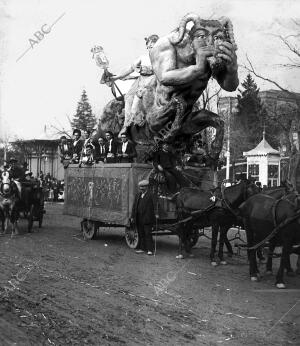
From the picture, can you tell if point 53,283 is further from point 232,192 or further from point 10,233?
point 10,233

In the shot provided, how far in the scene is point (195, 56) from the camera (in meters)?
11.7

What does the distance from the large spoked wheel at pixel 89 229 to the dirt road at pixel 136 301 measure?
245cm

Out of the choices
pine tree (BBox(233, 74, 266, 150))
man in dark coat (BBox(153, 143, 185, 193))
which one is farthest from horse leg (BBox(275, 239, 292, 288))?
pine tree (BBox(233, 74, 266, 150))

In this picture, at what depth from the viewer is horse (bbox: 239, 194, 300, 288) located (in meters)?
9.01

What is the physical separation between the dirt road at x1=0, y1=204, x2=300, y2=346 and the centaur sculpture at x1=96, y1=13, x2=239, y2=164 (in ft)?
9.48

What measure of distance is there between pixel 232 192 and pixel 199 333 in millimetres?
5233

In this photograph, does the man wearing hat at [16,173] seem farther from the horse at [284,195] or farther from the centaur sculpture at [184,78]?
the horse at [284,195]

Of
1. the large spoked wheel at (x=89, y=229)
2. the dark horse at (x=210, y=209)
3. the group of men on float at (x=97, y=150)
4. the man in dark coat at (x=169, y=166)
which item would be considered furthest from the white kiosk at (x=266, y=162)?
the dark horse at (x=210, y=209)

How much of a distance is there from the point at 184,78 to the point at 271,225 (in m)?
3.80

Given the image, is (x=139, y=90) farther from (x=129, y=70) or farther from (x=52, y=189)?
(x=52, y=189)

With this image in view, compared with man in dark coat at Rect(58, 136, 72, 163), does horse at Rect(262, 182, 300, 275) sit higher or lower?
lower

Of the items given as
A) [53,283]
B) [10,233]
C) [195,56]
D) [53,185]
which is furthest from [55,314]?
[53,185]

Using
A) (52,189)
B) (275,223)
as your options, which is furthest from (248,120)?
(275,223)

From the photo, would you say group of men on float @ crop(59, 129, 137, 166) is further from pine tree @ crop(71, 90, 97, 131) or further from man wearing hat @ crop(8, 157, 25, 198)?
pine tree @ crop(71, 90, 97, 131)
